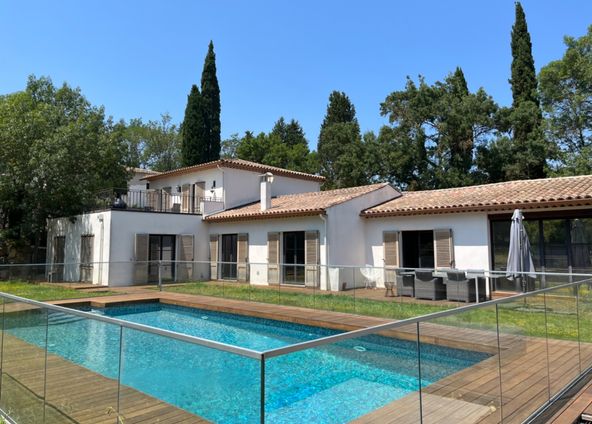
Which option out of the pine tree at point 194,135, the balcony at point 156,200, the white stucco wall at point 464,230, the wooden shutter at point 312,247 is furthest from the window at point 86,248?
the pine tree at point 194,135

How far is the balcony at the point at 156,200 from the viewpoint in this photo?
19781 mm

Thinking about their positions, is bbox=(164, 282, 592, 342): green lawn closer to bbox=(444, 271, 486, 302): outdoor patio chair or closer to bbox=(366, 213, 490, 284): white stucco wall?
bbox=(444, 271, 486, 302): outdoor patio chair

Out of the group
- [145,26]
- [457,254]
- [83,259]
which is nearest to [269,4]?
[145,26]

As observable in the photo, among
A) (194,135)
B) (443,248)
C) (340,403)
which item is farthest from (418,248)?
(194,135)

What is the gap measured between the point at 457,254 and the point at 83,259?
606 inches

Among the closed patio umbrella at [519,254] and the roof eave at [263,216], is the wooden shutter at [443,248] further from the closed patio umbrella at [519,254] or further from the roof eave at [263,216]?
the roof eave at [263,216]

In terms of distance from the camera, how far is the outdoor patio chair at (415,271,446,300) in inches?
419

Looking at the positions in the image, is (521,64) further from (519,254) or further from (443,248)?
(519,254)

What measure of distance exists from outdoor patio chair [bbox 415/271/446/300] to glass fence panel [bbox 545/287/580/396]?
5702 millimetres

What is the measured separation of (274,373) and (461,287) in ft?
29.9

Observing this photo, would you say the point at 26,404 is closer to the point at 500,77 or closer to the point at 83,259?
the point at 83,259

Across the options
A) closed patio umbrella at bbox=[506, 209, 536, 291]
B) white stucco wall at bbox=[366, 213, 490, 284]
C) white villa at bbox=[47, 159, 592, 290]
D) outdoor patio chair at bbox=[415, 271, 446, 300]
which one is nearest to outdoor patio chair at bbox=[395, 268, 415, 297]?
outdoor patio chair at bbox=[415, 271, 446, 300]

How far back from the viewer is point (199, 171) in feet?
70.0

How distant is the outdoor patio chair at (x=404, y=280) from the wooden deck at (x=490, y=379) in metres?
5.76
